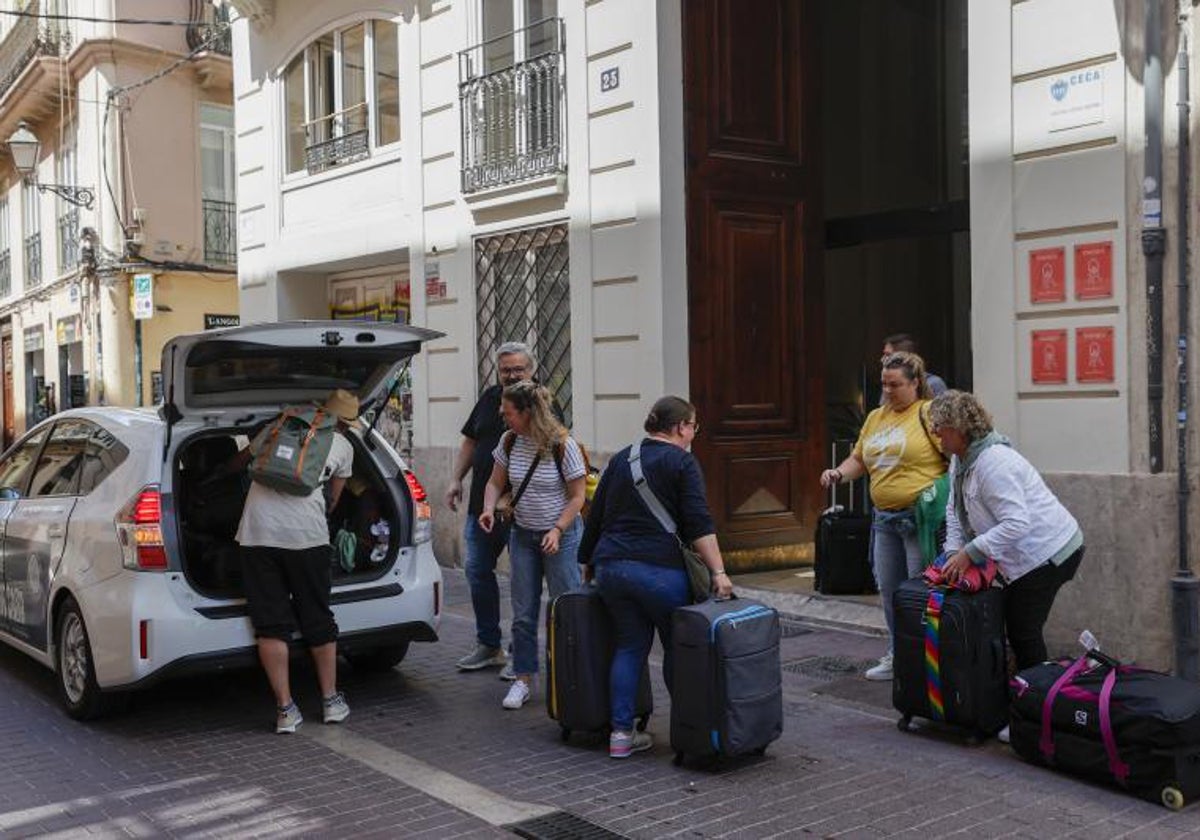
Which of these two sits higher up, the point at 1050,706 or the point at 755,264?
the point at 755,264

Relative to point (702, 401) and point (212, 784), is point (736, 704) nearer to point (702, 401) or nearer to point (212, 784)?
point (212, 784)

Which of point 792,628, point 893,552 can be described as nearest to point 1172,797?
point 893,552

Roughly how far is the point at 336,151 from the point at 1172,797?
10946 mm

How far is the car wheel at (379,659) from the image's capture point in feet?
22.9

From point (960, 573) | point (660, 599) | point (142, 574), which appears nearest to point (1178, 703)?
point (960, 573)

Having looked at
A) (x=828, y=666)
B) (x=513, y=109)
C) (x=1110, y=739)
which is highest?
(x=513, y=109)

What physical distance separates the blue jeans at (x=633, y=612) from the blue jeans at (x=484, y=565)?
5.04 feet

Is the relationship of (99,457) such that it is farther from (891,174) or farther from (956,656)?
(891,174)

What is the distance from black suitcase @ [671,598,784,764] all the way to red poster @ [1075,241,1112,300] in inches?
114

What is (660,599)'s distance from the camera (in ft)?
16.9

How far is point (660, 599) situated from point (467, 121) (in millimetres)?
7136

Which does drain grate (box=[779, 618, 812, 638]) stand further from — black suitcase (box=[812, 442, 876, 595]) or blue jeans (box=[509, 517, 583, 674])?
blue jeans (box=[509, 517, 583, 674])

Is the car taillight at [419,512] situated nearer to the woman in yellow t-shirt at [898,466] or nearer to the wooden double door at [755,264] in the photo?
the woman in yellow t-shirt at [898,466]

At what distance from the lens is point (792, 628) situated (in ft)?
26.6
